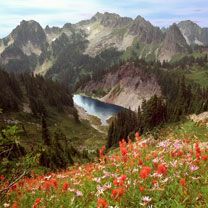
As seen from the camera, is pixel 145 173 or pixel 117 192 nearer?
pixel 117 192

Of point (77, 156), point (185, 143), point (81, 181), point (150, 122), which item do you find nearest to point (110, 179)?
point (81, 181)

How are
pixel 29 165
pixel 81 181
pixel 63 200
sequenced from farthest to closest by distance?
pixel 29 165 < pixel 81 181 < pixel 63 200

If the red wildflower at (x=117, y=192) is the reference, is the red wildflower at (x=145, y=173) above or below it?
above

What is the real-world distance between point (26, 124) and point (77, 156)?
82.5 m

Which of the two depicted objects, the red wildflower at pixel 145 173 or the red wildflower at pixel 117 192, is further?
the red wildflower at pixel 145 173

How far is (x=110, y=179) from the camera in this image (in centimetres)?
1195

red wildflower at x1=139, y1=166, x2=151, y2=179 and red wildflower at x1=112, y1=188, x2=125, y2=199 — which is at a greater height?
red wildflower at x1=139, y1=166, x2=151, y2=179

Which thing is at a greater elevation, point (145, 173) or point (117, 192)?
point (145, 173)

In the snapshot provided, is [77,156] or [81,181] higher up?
[81,181]

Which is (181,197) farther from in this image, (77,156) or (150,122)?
(150,122)

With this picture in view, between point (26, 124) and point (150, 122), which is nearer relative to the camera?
point (150, 122)

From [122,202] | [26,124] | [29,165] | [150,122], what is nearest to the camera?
[122,202]

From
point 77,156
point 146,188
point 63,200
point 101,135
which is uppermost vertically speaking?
point 146,188

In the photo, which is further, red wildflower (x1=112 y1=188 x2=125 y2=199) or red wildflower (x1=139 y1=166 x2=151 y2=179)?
red wildflower (x1=139 y1=166 x2=151 y2=179)
